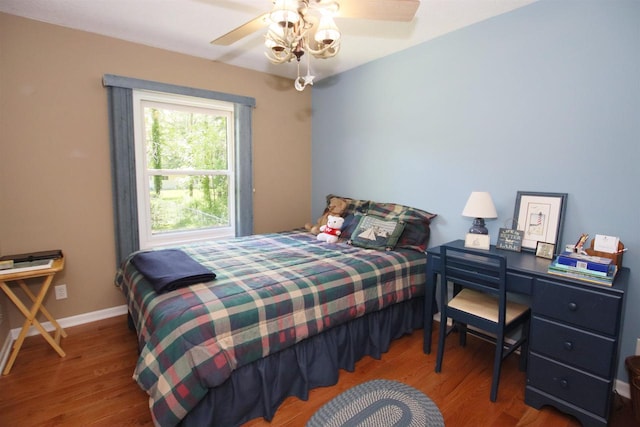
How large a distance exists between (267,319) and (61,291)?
2100mm

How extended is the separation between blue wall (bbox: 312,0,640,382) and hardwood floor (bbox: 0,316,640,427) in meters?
0.73

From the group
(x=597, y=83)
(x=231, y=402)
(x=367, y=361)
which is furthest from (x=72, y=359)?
(x=597, y=83)

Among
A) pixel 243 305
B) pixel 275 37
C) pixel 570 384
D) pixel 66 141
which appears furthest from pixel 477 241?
pixel 66 141

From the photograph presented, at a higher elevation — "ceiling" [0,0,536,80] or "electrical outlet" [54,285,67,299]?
"ceiling" [0,0,536,80]

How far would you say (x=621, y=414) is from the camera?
5.71ft

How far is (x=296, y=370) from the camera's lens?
1.89 metres

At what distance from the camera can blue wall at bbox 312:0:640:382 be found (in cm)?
184

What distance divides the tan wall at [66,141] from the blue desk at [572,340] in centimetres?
321

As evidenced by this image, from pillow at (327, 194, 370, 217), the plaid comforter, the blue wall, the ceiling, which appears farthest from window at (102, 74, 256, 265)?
the blue wall

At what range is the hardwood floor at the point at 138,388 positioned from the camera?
1.71m

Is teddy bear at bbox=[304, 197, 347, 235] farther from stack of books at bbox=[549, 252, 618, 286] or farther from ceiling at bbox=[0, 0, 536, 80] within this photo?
stack of books at bbox=[549, 252, 618, 286]

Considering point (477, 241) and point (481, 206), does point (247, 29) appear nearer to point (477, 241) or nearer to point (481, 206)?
point (481, 206)

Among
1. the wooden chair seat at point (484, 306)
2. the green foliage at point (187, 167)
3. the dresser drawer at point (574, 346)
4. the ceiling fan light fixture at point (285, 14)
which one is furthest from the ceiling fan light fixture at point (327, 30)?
the green foliage at point (187, 167)

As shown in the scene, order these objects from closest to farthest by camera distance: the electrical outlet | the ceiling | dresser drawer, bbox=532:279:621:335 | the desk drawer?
dresser drawer, bbox=532:279:621:335 < the desk drawer < the ceiling < the electrical outlet
